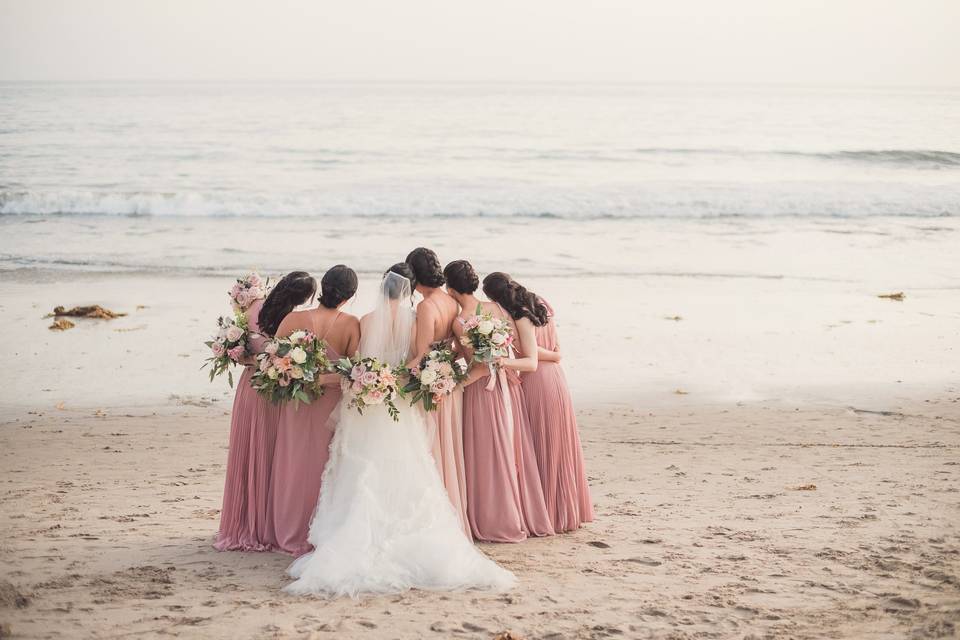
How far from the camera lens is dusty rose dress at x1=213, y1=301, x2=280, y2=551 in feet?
18.6

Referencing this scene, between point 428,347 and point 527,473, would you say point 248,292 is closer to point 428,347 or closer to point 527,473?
point 428,347

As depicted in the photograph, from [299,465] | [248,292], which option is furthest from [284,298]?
[299,465]

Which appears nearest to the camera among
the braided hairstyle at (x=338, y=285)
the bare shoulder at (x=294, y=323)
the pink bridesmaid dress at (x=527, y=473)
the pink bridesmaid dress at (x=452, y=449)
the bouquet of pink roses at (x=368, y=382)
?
the bouquet of pink roses at (x=368, y=382)

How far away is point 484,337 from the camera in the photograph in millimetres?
5609

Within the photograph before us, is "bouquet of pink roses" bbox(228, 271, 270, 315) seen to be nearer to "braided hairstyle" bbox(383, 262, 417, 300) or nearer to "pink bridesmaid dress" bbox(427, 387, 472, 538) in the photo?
"braided hairstyle" bbox(383, 262, 417, 300)

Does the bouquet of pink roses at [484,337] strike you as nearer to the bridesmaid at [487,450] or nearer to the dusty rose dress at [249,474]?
the bridesmaid at [487,450]

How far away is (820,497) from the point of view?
677cm

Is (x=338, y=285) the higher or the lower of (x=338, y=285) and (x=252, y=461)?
the higher

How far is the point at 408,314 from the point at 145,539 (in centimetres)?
210

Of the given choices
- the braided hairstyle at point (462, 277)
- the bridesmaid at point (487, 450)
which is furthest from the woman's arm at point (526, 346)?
the braided hairstyle at point (462, 277)

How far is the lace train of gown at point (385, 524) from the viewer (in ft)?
16.3

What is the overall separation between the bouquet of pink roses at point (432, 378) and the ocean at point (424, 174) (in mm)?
11170

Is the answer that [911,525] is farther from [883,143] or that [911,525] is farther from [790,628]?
[883,143]

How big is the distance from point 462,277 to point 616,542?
1.85 metres
